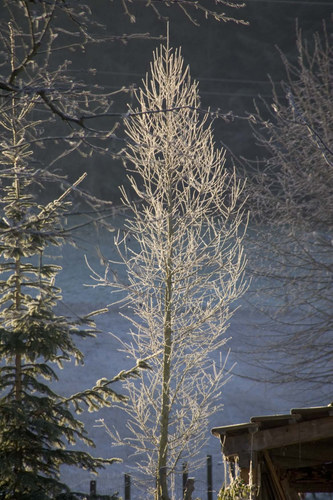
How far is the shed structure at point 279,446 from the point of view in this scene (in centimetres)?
700

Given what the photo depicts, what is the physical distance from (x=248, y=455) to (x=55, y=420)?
8.30ft

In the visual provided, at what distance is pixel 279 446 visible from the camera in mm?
7113

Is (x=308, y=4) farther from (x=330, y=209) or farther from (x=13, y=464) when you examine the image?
(x=13, y=464)

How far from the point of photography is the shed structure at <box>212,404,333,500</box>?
700 cm

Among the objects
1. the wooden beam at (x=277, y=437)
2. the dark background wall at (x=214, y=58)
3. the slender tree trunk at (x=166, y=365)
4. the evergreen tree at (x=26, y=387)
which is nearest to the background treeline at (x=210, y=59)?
the dark background wall at (x=214, y=58)

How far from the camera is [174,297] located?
12344 mm

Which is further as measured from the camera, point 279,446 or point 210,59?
point 210,59

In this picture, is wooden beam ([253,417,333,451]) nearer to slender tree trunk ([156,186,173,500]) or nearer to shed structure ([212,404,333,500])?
shed structure ([212,404,333,500])

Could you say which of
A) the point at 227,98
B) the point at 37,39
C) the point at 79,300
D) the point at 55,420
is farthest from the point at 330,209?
the point at 227,98

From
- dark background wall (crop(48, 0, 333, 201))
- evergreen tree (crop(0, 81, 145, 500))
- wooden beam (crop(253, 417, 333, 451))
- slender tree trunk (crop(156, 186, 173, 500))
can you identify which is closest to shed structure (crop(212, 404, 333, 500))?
wooden beam (crop(253, 417, 333, 451))

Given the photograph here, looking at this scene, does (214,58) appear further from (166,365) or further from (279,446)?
(279,446)

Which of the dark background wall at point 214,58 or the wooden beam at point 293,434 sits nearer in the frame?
the wooden beam at point 293,434

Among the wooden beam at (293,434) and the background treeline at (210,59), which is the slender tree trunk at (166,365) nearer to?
the wooden beam at (293,434)

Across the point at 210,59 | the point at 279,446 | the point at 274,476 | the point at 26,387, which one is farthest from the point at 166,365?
the point at 210,59
